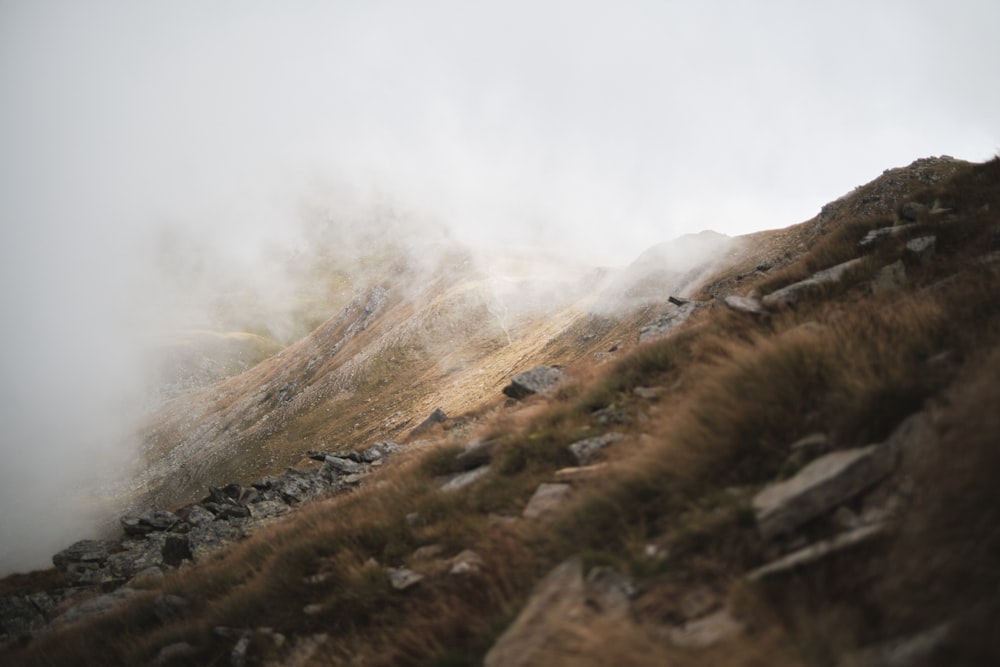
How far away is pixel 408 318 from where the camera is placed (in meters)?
83.7

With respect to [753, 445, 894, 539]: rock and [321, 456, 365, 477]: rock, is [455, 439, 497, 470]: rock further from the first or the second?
[321, 456, 365, 477]: rock

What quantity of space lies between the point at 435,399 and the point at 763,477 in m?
52.6

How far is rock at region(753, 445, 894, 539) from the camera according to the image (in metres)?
3.59

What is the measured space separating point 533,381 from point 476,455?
599cm

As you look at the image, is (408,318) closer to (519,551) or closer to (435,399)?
(435,399)

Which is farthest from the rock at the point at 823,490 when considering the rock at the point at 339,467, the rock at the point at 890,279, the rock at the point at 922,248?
the rock at the point at 339,467

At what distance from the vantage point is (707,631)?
3053mm

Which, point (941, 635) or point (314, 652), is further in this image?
point (314, 652)

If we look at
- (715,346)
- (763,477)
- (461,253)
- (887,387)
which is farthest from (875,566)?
(461,253)

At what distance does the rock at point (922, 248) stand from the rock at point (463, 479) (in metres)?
8.94

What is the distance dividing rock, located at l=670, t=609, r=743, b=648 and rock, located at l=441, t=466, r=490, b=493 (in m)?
5.05

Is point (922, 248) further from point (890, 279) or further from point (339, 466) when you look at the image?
point (339, 466)

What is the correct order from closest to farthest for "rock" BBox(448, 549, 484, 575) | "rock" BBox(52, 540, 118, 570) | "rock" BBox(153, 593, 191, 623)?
1. "rock" BBox(448, 549, 484, 575)
2. "rock" BBox(153, 593, 191, 623)
3. "rock" BBox(52, 540, 118, 570)

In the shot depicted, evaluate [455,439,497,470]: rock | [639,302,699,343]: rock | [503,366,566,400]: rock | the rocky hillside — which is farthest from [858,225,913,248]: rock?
[455,439,497,470]: rock
